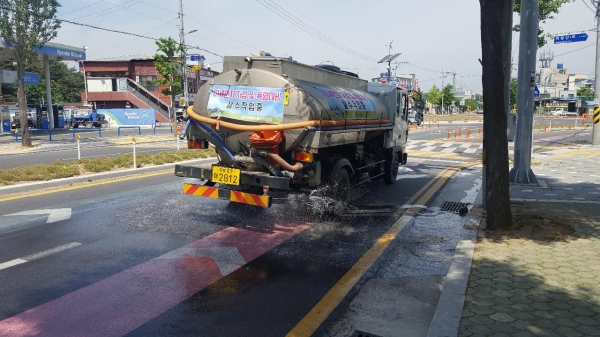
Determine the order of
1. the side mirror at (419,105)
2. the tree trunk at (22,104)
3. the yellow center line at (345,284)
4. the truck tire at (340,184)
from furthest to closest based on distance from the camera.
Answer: the tree trunk at (22,104) < the side mirror at (419,105) < the truck tire at (340,184) < the yellow center line at (345,284)

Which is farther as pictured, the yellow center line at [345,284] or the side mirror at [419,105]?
the side mirror at [419,105]

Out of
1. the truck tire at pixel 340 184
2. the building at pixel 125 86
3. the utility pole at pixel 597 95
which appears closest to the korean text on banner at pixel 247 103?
the truck tire at pixel 340 184

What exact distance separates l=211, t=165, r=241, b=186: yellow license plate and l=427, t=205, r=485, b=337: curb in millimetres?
3283

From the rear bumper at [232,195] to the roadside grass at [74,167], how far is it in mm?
5310

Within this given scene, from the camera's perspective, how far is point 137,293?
4504 millimetres

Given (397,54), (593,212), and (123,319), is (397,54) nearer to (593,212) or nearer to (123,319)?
(593,212)

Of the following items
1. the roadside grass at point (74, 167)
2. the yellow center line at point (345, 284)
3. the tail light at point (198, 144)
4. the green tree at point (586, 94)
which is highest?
the green tree at point (586, 94)

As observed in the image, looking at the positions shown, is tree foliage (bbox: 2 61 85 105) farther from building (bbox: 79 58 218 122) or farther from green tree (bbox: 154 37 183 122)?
green tree (bbox: 154 37 183 122)

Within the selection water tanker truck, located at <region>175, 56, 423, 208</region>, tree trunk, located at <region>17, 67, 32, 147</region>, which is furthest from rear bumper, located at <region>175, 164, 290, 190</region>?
tree trunk, located at <region>17, 67, 32, 147</region>

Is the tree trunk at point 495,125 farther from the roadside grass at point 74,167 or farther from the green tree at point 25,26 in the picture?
the green tree at point 25,26

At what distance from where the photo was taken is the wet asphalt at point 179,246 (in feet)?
13.4

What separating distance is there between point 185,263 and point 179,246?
0.71 metres

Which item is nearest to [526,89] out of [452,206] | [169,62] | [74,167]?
[452,206]

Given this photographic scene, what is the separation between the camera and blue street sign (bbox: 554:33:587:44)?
62.5ft
